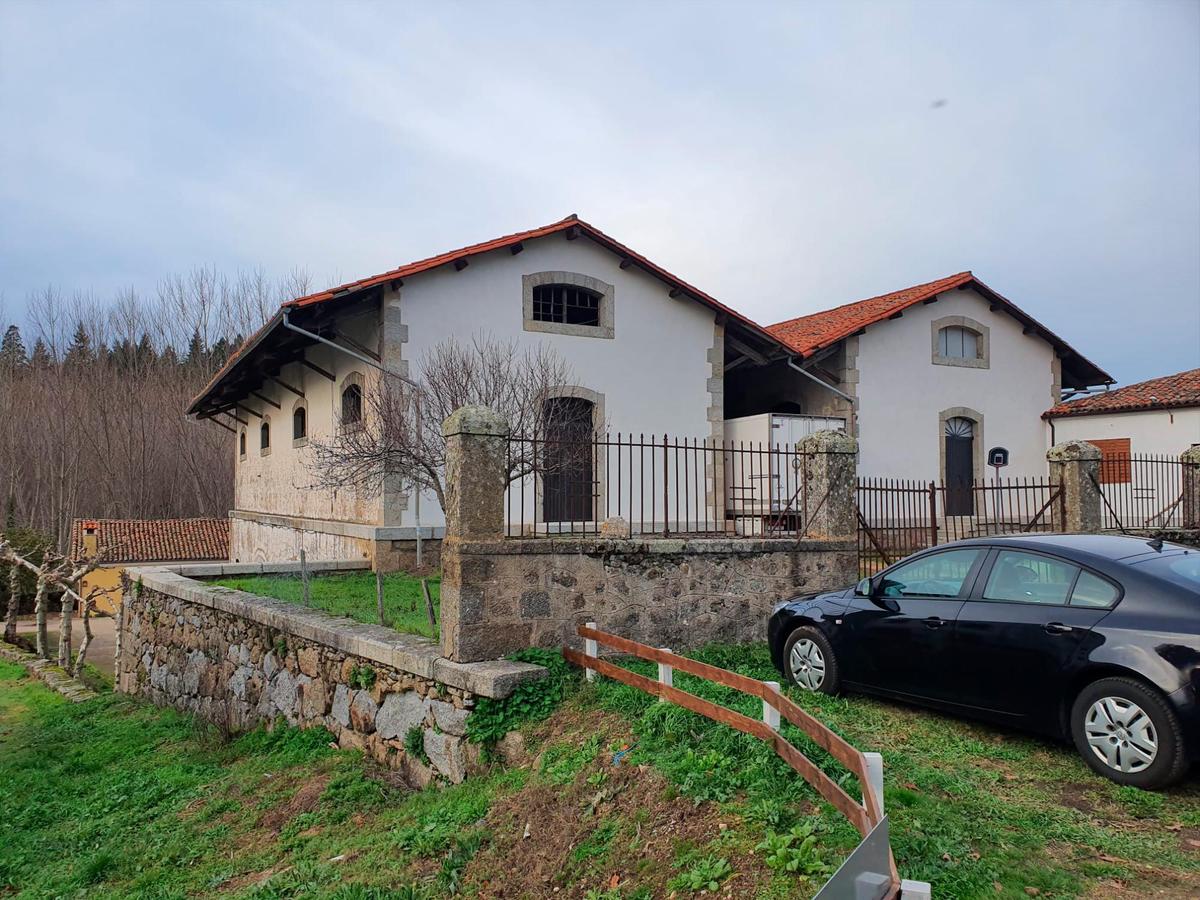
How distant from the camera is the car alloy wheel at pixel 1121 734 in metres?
4.44

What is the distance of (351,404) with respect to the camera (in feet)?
48.1

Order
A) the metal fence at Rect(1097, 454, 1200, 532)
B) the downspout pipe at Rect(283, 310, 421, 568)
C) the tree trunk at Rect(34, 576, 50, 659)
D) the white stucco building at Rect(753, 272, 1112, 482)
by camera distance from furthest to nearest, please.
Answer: the white stucco building at Rect(753, 272, 1112, 482), the tree trunk at Rect(34, 576, 50, 659), the metal fence at Rect(1097, 454, 1200, 532), the downspout pipe at Rect(283, 310, 421, 568)

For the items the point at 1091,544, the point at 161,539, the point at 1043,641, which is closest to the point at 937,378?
the point at 1091,544

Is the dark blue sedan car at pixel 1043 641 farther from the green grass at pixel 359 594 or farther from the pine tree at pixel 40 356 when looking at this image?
the pine tree at pixel 40 356

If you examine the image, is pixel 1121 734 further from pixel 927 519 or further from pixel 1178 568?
pixel 927 519

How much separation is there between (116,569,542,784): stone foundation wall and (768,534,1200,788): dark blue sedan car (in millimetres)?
2429

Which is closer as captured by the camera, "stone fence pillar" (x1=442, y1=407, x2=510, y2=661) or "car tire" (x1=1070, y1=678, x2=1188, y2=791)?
"car tire" (x1=1070, y1=678, x2=1188, y2=791)

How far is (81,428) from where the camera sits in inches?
1323

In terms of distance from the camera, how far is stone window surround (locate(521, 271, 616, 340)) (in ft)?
47.3

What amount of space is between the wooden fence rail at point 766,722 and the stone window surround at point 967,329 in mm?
14088

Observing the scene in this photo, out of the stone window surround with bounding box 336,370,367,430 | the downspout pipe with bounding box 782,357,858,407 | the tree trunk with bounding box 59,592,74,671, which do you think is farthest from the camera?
the downspout pipe with bounding box 782,357,858,407

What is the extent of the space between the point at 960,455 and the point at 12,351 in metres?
38.7

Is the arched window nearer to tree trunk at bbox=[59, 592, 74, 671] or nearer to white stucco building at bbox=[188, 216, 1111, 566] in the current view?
white stucco building at bbox=[188, 216, 1111, 566]

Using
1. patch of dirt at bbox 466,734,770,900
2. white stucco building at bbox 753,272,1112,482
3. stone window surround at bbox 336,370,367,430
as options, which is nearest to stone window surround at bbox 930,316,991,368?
white stucco building at bbox 753,272,1112,482
